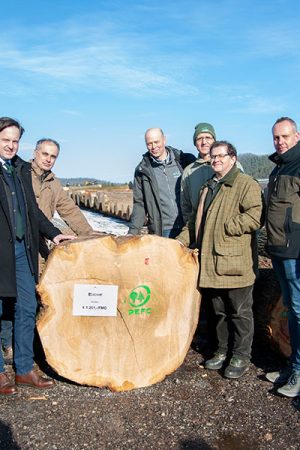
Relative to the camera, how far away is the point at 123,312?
4.21 meters

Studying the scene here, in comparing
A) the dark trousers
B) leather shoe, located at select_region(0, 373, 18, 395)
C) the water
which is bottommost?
leather shoe, located at select_region(0, 373, 18, 395)

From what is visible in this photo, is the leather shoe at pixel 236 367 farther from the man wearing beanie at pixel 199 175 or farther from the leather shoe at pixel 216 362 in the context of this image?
the man wearing beanie at pixel 199 175

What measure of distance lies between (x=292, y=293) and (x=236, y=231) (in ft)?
2.11

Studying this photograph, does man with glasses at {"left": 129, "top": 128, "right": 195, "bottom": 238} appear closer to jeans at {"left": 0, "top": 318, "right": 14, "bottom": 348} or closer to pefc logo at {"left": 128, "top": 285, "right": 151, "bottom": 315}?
pefc logo at {"left": 128, "top": 285, "right": 151, "bottom": 315}

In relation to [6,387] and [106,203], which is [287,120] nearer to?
[6,387]

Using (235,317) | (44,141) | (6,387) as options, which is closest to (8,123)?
(44,141)

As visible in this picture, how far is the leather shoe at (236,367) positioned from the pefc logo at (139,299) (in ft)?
2.85

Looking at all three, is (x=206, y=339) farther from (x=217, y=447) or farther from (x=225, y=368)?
(x=217, y=447)

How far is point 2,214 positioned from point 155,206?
1.63 meters

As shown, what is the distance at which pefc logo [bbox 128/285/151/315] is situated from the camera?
165 inches

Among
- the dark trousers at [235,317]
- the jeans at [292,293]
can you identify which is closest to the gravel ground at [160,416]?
the dark trousers at [235,317]

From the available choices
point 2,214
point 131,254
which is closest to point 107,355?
point 131,254

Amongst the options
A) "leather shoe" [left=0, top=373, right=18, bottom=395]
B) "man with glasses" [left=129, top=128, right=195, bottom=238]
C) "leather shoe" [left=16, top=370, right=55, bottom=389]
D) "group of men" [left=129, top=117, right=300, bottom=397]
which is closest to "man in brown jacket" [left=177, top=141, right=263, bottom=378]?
"group of men" [left=129, top=117, right=300, bottom=397]

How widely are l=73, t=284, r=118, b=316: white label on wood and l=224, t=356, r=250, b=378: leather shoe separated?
3.68 ft
